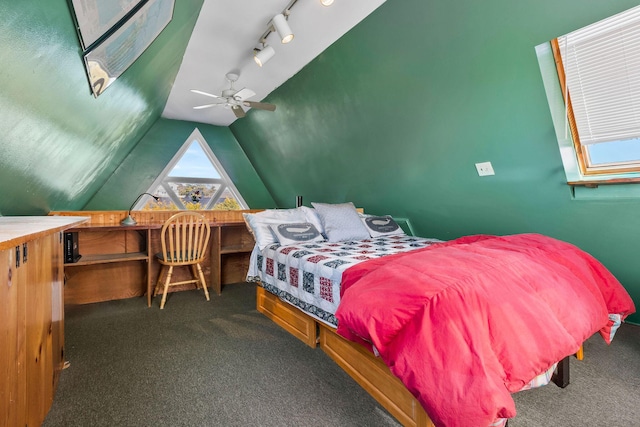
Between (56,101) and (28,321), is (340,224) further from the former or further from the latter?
(28,321)

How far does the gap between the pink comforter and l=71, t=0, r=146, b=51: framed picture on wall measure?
153 centimetres

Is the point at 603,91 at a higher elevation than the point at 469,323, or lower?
higher

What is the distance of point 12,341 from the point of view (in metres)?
0.91

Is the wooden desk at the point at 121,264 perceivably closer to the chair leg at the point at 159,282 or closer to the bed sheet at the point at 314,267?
the chair leg at the point at 159,282

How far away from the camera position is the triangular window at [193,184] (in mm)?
5082

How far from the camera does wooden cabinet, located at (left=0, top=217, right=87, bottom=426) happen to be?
85 centimetres

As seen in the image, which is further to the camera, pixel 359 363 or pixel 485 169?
pixel 485 169

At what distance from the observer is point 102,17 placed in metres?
1.30

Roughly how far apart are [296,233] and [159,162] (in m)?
3.25

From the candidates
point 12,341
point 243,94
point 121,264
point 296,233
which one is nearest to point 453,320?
point 12,341

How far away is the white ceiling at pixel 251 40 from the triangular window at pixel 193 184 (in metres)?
1.34

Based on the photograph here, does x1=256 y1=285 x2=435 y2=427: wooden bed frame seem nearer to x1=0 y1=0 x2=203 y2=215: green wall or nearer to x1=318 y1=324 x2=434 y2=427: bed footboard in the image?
x1=318 y1=324 x2=434 y2=427: bed footboard

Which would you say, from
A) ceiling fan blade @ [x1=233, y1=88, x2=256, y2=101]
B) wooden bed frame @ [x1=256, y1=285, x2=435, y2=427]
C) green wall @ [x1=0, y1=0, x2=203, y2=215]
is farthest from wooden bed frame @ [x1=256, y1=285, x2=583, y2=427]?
ceiling fan blade @ [x1=233, y1=88, x2=256, y2=101]

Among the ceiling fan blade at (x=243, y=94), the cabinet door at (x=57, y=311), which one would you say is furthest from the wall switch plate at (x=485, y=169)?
the cabinet door at (x=57, y=311)
